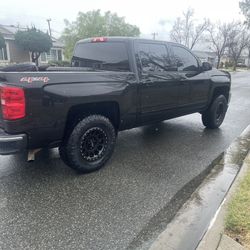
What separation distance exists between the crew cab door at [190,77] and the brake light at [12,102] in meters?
2.96

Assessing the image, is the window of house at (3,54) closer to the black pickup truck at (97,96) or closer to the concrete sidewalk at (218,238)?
the black pickup truck at (97,96)

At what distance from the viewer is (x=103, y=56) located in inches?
185

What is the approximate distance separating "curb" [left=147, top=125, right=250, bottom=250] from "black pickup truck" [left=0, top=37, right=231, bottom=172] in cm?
139

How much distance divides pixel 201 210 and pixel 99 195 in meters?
1.20

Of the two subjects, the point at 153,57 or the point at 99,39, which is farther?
the point at 99,39

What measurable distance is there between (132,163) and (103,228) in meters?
1.75

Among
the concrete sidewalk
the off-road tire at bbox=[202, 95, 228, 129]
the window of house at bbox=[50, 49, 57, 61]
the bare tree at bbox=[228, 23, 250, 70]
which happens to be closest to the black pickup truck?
the off-road tire at bbox=[202, 95, 228, 129]

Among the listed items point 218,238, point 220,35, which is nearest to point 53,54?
point 220,35

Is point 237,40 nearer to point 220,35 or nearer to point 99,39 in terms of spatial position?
point 220,35

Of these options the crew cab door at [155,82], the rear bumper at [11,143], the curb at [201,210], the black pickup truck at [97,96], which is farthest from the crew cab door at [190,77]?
the rear bumper at [11,143]

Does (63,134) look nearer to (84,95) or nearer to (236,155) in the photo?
(84,95)

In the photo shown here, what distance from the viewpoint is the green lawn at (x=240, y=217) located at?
2.65 metres

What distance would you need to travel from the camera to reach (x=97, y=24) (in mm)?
34406

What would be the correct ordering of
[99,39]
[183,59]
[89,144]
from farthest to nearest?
[183,59]
[99,39]
[89,144]
